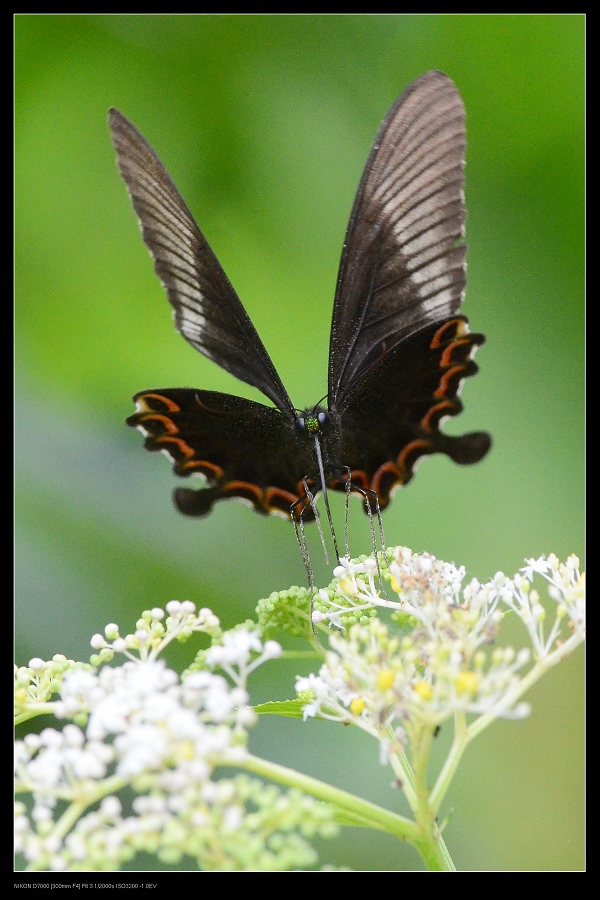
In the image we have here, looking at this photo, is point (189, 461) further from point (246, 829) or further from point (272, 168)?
point (272, 168)

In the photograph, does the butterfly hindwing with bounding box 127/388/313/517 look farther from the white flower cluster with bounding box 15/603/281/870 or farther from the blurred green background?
the white flower cluster with bounding box 15/603/281/870

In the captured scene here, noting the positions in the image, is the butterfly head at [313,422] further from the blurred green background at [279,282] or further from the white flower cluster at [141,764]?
the white flower cluster at [141,764]

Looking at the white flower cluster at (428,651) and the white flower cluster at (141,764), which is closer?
the white flower cluster at (141,764)

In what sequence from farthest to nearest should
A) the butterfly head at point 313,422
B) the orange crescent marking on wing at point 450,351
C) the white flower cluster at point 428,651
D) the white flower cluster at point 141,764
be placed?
the butterfly head at point 313,422
the orange crescent marking on wing at point 450,351
the white flower cluster at point 428,651
the white flower cluster at point 141,764

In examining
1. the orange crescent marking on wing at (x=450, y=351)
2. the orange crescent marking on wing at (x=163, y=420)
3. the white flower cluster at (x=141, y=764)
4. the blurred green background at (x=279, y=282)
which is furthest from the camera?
the blurred green background at (x=279, y=282)

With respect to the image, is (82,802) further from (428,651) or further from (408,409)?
(408,409)

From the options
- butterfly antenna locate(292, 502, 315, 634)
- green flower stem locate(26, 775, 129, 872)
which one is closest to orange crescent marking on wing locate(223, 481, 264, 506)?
butterfly antenna locate(292, 502, 315, 634)

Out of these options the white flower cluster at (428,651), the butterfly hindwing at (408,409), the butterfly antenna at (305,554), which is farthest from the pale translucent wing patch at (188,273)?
the white flower cluster at (428,651)
